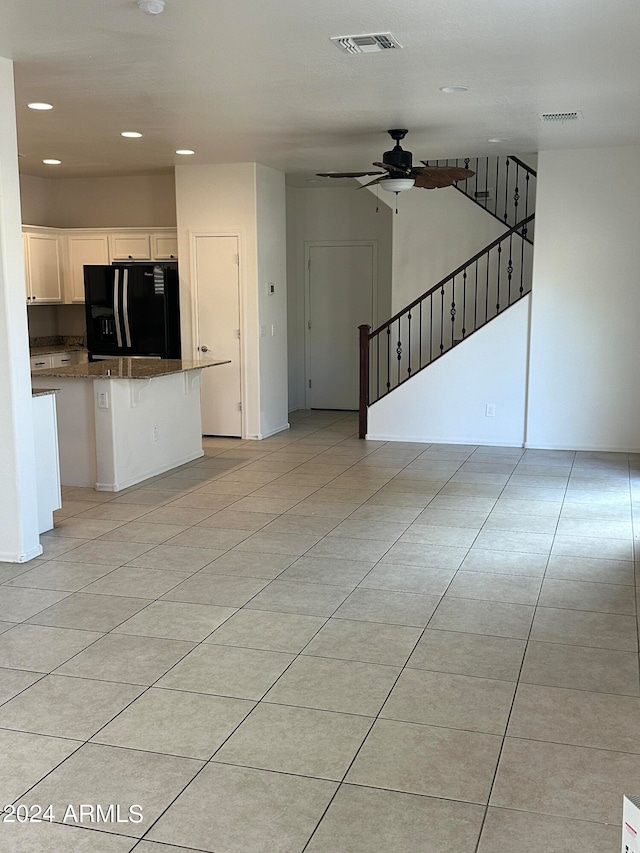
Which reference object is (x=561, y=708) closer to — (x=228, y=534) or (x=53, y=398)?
(x=228, y=534)

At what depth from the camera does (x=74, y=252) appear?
9.30 m

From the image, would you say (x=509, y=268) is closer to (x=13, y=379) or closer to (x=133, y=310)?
(x=133, y=310)

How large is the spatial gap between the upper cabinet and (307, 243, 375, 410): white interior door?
216 cm

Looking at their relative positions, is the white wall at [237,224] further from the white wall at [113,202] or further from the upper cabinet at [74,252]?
the white wall at [113,202]

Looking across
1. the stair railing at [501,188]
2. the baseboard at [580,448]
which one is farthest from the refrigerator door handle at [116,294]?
the baseboard at [580,448]

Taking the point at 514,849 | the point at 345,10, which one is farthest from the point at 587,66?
the point at 514,849

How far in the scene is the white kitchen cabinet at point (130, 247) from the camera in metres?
9.03

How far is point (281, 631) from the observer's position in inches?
145

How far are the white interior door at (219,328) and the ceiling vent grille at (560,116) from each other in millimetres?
3383

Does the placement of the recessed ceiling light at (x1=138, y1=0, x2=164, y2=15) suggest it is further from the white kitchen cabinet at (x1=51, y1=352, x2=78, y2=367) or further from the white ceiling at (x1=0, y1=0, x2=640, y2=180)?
the white kitchen cabinet at (x1=51, y1=352, x2=78, y2=367)

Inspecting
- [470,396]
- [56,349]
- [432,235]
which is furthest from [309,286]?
[56,349]

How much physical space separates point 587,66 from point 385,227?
545 cm

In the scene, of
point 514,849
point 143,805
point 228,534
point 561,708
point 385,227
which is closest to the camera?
point 514,849

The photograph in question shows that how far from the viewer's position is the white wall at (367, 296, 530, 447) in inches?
319
